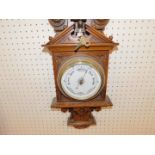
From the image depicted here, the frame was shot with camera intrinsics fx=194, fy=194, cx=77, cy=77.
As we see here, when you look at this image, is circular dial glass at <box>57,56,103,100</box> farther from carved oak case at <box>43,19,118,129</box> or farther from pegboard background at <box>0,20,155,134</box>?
pegboard background at <box>0,20,155,134</box>

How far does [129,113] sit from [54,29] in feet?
1.63

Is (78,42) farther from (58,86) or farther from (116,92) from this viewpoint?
(116,92)

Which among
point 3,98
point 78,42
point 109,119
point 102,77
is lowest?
point 109,119

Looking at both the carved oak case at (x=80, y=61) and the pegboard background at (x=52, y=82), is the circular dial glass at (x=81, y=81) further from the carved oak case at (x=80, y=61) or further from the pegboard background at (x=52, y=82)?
the pegboard background at (x=52, y=82)

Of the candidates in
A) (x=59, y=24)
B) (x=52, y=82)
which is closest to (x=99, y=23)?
(x=59, y=24)

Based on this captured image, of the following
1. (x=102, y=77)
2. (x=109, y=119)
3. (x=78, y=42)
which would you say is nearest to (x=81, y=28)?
(x=78, y=42)

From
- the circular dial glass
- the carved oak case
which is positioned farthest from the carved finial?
the circular dial glass

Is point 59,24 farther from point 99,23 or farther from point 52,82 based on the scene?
point 52,82

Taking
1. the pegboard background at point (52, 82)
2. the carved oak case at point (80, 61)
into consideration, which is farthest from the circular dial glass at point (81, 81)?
the pegboard background at point (52, 82)

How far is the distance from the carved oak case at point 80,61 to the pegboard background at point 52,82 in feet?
0.23

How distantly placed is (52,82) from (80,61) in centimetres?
19

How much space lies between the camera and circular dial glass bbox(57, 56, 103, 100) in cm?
69

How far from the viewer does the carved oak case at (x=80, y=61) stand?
650 millimetres

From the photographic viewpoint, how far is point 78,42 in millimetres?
653
